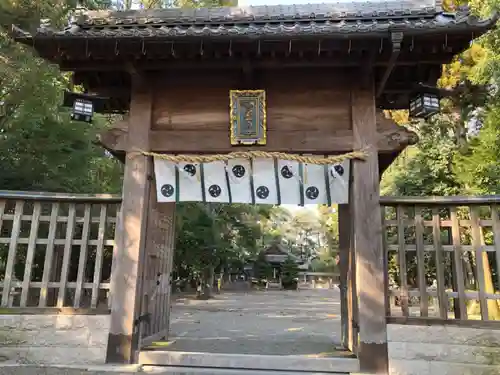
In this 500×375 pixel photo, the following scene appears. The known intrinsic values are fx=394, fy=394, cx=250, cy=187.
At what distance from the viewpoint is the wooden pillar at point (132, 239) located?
563 cm

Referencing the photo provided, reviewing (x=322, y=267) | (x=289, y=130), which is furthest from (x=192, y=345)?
(x=322, y=267)

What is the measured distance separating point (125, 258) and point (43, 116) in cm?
645

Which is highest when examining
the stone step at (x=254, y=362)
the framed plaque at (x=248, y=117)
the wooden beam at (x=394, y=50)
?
the wooden beam at (x=394, y=50)

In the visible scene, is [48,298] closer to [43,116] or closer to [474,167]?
[43,116]

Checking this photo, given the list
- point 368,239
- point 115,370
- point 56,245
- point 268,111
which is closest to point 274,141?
point 268,111

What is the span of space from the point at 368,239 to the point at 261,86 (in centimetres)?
286

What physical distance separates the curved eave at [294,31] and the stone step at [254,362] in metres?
4.40

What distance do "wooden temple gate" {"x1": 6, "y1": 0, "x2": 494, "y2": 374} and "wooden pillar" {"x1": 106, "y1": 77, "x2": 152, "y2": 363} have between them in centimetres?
2

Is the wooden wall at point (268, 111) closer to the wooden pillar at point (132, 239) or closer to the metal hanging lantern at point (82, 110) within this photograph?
the wooden pillar at point (132, 239)

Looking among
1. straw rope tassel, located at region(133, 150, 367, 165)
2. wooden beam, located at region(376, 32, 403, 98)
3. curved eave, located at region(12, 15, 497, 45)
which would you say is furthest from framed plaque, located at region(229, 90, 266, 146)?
wooden beam, located at region(376, 32, 403, 98)

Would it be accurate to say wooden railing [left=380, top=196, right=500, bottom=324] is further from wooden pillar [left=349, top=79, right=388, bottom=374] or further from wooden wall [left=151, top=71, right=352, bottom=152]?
wooden wall [left=151, top=71, right=352, bottom=152]

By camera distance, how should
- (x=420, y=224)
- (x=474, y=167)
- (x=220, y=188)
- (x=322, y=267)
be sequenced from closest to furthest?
(x=420, y=224) < (x=220, y=188) < (x=474, y=167) < (x=322, y=267)

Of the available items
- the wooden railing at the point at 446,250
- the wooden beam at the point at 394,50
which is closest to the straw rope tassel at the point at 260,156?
the wooden railing at the point at 446,250

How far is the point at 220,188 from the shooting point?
6215mm
